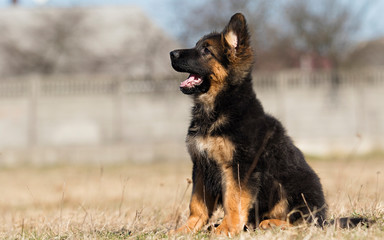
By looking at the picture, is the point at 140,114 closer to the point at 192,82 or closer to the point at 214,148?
the point at 192,82

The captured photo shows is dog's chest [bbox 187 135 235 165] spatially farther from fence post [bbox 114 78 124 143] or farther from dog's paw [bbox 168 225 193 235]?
fence post [bbox 114 78 124 143]

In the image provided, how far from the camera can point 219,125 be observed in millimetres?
5312

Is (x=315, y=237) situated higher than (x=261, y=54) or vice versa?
(x=261, y=54)

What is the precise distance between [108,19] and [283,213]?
3519cm

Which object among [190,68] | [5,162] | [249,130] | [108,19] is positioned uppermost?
[108,19]

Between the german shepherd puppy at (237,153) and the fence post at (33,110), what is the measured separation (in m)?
17.7

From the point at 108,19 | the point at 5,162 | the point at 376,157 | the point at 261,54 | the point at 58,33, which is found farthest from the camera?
the point at 108,19

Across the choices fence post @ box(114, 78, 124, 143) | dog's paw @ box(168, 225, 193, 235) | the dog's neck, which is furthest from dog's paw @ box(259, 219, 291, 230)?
fence post @ box(114, 78, 124, 143)

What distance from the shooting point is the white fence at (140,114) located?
21750mm

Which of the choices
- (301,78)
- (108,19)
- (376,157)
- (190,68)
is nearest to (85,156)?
(301,78)

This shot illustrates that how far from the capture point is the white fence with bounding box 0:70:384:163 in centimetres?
2175

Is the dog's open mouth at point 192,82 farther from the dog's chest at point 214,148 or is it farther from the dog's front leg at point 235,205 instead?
the dog's front leg at point 235,205

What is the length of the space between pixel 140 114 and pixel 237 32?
55.0 feet

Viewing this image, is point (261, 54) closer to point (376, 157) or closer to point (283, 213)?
point (376, 157)
